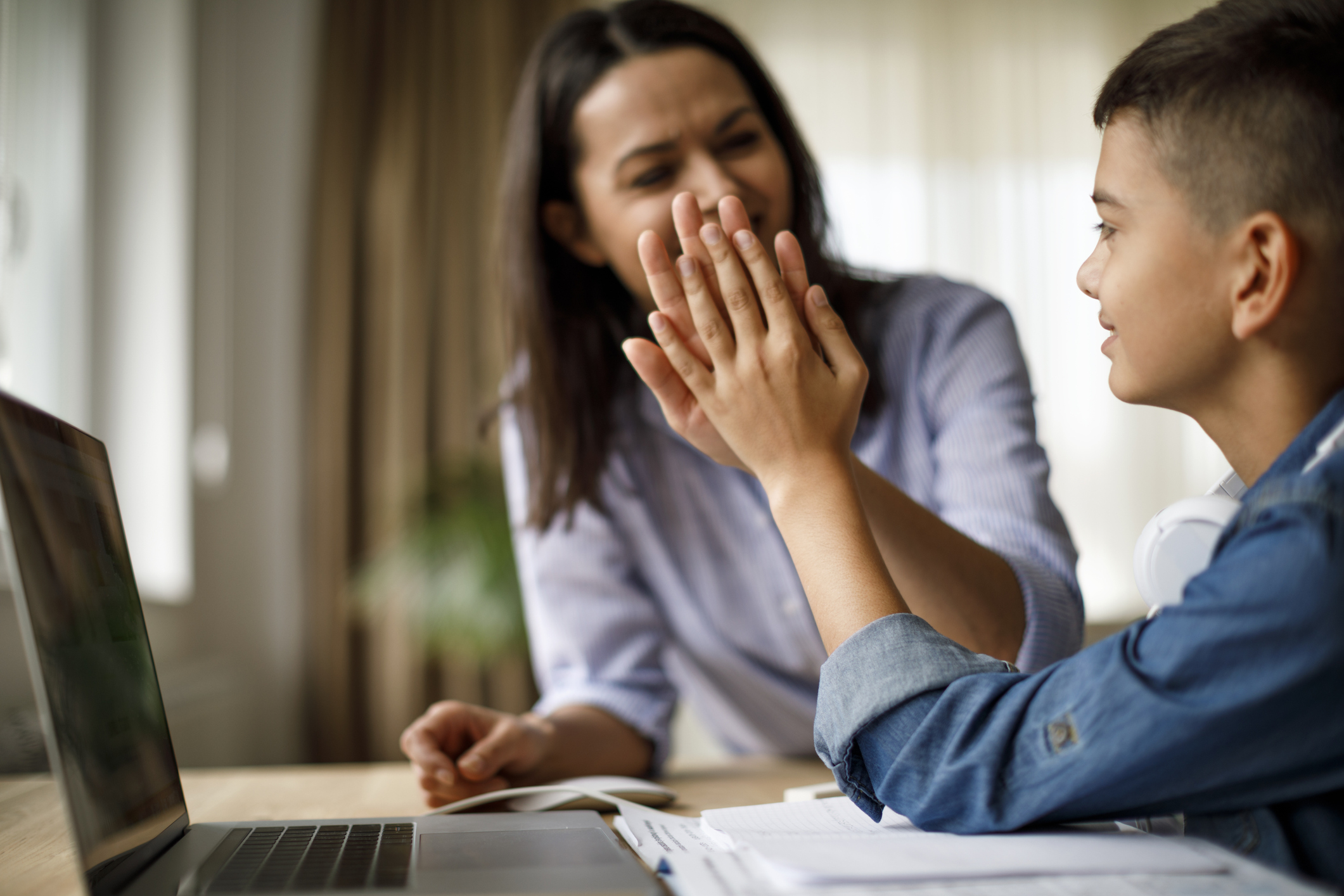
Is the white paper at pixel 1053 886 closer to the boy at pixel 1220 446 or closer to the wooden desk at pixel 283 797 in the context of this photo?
the boy at pixel 1220 446

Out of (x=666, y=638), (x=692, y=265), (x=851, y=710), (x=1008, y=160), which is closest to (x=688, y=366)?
(x=692, y=265)

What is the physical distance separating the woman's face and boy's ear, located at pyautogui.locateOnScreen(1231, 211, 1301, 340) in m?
0.57

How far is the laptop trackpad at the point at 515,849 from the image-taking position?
57cm

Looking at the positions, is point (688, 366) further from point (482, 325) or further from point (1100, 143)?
point (482, 325)

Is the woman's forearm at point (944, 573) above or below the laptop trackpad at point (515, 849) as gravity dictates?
above

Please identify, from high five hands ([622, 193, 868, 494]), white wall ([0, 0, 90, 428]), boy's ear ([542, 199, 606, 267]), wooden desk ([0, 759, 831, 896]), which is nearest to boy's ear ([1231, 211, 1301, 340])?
high five hands ([622, 193, 868, 494])

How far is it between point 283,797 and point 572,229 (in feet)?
2.40

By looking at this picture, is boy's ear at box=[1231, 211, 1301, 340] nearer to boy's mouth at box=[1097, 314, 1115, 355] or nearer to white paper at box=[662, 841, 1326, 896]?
boy's mouth at box=[1097, 314, 1115, 355]

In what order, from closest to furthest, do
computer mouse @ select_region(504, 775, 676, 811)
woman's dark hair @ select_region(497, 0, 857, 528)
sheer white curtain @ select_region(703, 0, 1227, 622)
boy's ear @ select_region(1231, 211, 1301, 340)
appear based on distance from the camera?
boy's ear @ select_region(1231, 211, 1301, 340), computer mouse @ select_region(504, 775, 676, 811), woman's dark hair @ select_region(497, 0, 857, 528), sheer white curtain @ select_region(703, 0, 1227, 622)

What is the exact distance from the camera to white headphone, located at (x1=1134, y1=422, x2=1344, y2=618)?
52 centimetres

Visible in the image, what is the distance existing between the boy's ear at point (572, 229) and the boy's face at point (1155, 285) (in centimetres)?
71

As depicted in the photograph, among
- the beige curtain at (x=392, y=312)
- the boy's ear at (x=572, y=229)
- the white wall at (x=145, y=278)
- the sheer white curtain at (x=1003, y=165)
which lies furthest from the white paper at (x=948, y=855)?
the sheer white curtain at (x=1003, y=165)

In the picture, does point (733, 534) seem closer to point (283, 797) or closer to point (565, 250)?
point (565, 250)

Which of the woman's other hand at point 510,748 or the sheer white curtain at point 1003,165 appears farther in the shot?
the sheer white curtain at point 1003,165
